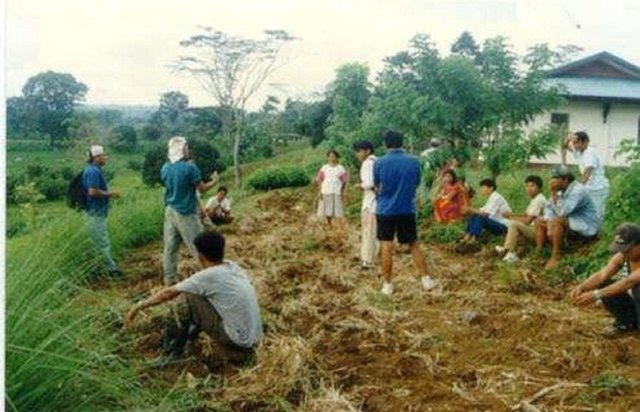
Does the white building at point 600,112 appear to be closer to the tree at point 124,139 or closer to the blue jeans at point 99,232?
the blue jeans at point 99,232

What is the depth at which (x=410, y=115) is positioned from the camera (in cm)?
1259

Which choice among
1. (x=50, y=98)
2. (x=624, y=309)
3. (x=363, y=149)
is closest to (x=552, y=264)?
(x=363, y=149)

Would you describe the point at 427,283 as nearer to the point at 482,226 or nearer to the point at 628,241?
the point at 628,241

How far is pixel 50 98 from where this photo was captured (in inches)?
896

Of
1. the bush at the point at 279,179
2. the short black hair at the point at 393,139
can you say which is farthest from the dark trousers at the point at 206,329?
the bush at the point at 279,179

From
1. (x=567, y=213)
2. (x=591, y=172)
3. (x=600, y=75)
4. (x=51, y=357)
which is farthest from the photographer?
(x=600, y=75)

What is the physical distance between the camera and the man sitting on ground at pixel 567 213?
28.0 feet

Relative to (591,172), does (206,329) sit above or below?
below

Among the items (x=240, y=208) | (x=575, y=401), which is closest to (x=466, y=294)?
(x=575, y=401)

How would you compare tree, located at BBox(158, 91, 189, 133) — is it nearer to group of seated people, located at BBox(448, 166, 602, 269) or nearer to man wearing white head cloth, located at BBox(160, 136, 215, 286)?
group of seated people, located at BBox(448, 166, 602, 269)

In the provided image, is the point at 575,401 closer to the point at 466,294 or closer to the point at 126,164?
the point at 466,294

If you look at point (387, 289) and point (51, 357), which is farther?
point (387, 289)

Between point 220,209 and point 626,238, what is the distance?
8.53 meters

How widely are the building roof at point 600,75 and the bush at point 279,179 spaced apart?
6.82m
